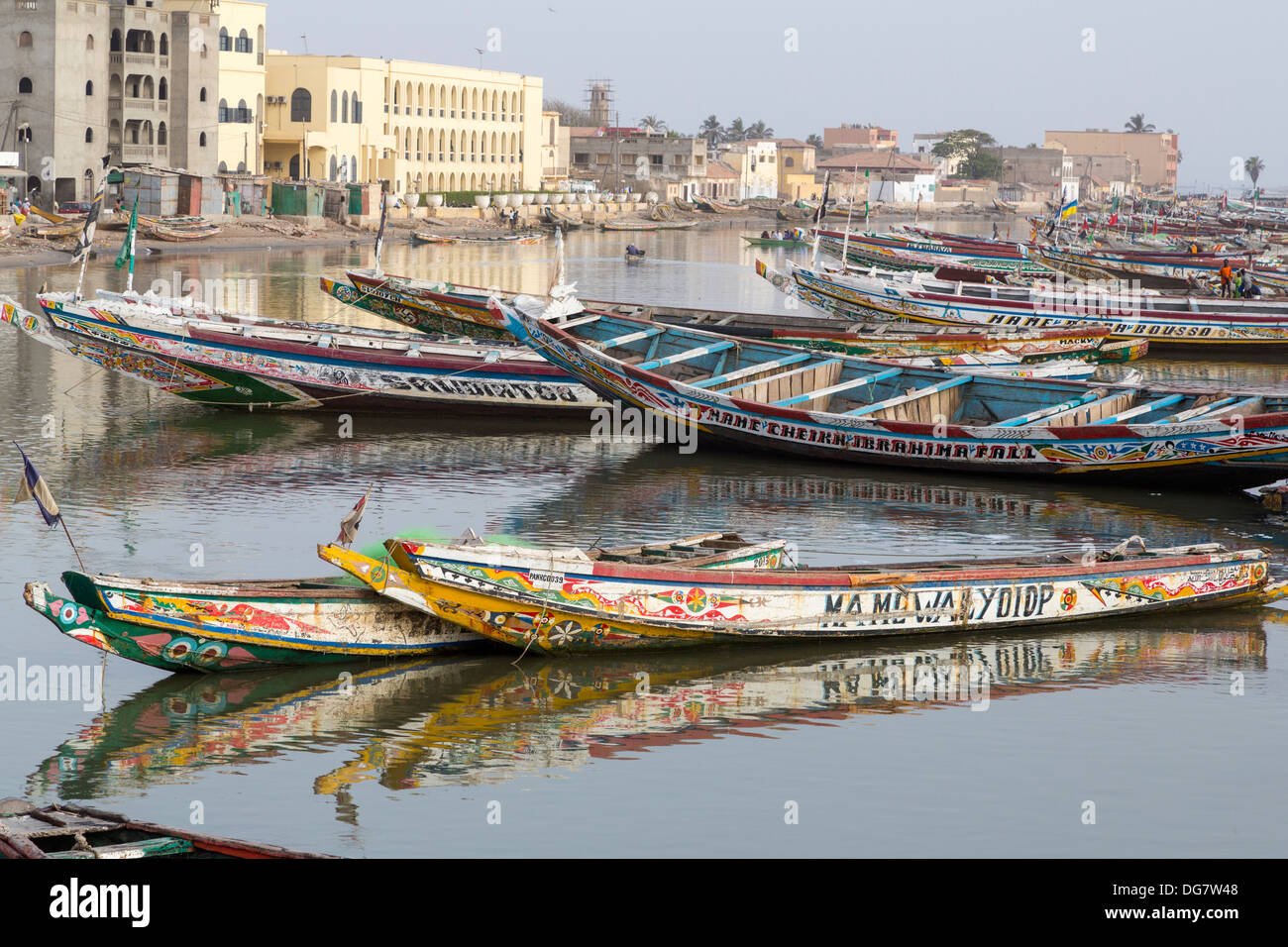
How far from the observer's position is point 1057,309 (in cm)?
3847

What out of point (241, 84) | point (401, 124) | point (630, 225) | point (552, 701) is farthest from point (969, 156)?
point (552, 701)

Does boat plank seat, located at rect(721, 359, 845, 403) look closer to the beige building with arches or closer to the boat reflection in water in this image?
the boat reflection in water

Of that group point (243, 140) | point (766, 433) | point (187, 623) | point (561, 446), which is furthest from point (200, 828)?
point (243, 140)

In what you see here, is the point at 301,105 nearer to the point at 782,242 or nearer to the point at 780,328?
the point at 782,242

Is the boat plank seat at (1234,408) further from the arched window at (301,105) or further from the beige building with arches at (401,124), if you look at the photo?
the arched window at (301,105)

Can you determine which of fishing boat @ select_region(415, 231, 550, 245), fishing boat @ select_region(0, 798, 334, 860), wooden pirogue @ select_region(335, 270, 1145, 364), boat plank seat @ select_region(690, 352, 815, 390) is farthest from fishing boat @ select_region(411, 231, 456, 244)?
fishing boat @ select_region(0, 798, 334, 860)

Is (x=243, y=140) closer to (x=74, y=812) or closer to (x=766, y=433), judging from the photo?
(x=766, y=433)

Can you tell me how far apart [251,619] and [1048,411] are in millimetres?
13267

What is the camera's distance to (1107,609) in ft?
51.0

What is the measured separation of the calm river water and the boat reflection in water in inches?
1.3

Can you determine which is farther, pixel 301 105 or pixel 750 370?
pixel 301 105

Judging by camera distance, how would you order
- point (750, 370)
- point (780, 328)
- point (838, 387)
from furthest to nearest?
1. point (780, 328)
2. point (750, 370)
3. point (838, 387)

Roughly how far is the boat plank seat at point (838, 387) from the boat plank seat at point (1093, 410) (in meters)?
2.67

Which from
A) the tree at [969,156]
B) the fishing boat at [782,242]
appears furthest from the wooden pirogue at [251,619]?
the tree at [969,156]
